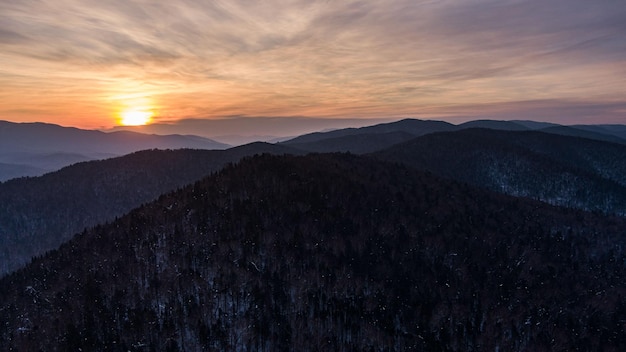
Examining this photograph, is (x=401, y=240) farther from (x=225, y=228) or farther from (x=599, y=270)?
(x=599, y=270)

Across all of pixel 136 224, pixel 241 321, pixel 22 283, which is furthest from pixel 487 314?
pixel 22 283

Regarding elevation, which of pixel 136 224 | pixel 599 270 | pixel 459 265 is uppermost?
pixel 136 224

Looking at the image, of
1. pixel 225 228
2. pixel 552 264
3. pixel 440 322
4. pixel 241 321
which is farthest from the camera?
pixel 552 264

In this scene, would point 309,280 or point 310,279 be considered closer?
point 309,280

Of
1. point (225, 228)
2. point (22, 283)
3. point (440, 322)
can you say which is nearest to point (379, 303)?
point (440, 322)

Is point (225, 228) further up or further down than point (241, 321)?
further up

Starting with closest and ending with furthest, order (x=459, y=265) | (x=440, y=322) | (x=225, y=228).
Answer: (x=440, y=322) → (x=225, y=228) → (x=459, y=265)

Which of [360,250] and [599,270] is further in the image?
[599,270]
